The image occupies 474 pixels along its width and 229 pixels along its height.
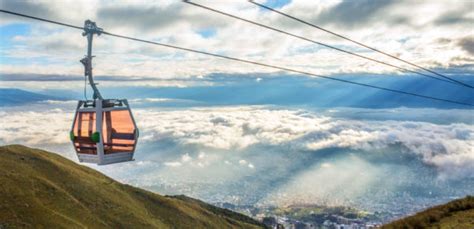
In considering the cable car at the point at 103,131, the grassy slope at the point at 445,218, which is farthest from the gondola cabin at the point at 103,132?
the grassy slope at the point at 445,218

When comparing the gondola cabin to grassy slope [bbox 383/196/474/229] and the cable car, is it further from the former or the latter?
grassy slope [bbox 383/196/474/229]

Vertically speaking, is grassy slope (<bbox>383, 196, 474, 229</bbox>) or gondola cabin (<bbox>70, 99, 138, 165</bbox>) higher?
gondola cabin (<bbox>70, 99, 138, 165</bbox>)

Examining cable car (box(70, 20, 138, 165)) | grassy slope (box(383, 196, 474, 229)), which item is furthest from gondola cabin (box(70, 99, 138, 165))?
grassy slope (box(383, 196, 474, 229))

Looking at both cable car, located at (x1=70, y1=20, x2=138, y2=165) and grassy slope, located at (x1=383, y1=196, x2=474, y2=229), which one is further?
cable car, located at (x1=70, y1=20, x2=138, y2=165)

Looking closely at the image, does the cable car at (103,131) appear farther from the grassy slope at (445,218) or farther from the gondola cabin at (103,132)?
the grassy slope at (445,218)

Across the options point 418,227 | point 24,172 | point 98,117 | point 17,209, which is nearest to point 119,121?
point 98,117

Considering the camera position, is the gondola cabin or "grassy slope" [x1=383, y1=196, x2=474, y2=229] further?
the gondola cabin
